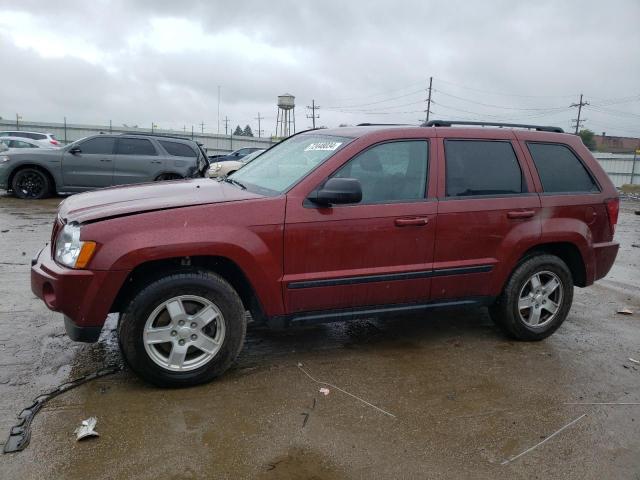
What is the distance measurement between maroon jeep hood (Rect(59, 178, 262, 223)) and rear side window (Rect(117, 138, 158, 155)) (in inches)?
359

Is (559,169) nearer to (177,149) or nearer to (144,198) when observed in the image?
(144,198)

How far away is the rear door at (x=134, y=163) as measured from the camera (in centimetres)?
1262

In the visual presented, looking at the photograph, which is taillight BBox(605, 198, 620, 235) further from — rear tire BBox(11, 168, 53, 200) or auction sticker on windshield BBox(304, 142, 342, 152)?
rear tire BBox(11, 168, 53, 200)

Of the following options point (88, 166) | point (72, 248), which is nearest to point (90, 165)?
point (88, 166)

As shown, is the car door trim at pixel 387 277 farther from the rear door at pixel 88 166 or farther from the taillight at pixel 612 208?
the rear door at pixel 88 166

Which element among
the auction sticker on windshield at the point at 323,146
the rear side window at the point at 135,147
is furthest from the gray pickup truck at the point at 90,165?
the auction sticker on windshield at the point at 323,146

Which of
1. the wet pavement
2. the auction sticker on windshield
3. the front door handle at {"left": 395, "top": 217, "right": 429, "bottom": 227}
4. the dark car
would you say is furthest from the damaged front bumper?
the dark car

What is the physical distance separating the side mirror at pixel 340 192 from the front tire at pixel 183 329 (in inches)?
34.1

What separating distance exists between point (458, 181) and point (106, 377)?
2.93m

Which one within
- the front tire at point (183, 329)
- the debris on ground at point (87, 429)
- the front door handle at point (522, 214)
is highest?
the front door handle at point (522, 214)

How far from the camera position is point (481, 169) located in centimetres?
430

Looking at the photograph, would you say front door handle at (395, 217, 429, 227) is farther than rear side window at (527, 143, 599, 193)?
No

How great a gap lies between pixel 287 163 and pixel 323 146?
333mm

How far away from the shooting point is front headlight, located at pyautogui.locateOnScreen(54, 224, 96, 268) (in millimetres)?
3197
